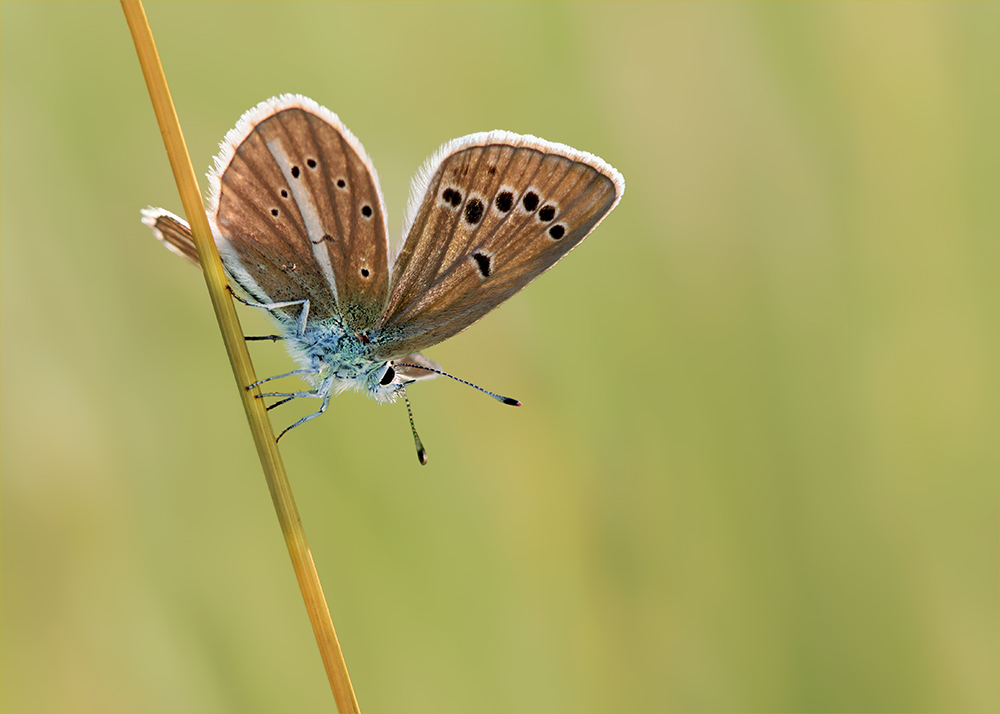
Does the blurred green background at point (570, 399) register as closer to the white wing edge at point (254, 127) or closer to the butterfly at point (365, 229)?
the butterfly at point (365, 229)

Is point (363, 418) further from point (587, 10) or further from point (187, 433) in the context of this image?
point (587, 10)

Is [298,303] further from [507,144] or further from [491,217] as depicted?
[507,144]

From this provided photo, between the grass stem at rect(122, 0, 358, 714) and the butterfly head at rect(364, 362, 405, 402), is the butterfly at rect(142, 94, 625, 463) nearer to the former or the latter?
the butterfly head at rect(364, 362, 405, 402)

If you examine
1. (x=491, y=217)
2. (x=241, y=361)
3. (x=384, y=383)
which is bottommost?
(x=384, y=383)

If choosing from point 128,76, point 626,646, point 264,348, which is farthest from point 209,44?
point 626,646

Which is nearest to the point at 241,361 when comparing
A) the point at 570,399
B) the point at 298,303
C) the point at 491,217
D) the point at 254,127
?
the point at 298,303

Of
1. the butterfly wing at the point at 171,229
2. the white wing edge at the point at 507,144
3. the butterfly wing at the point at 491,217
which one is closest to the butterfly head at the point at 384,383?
the butterfly wing at the point at 491,217
